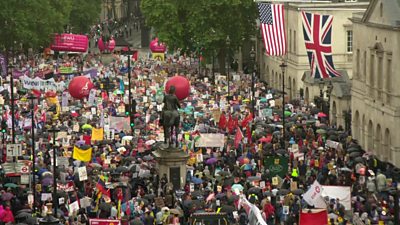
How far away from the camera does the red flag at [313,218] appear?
4191cm

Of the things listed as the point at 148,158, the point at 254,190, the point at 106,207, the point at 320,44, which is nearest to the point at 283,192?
the point at 254,190

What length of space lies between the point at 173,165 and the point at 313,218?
555 inches

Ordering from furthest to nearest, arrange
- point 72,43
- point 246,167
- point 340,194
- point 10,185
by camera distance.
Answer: point 72,43, point 246,167, point 10,185, point 340,194

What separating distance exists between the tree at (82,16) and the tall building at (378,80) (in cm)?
8261

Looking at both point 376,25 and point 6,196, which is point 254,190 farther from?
point 376,25

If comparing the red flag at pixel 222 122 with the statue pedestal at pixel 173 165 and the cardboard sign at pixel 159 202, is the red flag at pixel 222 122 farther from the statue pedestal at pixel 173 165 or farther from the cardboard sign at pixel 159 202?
the cardboard sign at pixel 159 202

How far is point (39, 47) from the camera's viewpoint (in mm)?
131750

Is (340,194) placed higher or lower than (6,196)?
higher

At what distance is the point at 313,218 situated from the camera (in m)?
42.0

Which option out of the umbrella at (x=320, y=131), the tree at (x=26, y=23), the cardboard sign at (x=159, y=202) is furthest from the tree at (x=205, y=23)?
the cardboard sign at (x=159, y=202)

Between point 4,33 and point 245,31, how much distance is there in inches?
859

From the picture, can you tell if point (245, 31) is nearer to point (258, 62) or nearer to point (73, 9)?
point (258, 62)

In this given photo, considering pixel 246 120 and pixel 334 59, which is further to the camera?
pixel 334 59

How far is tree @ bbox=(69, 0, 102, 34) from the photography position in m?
154
